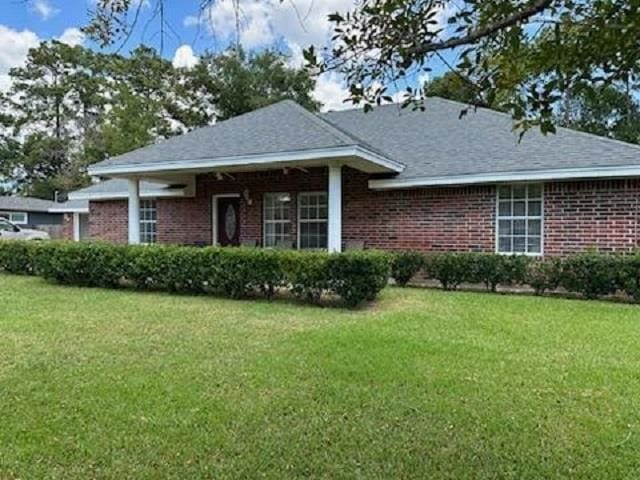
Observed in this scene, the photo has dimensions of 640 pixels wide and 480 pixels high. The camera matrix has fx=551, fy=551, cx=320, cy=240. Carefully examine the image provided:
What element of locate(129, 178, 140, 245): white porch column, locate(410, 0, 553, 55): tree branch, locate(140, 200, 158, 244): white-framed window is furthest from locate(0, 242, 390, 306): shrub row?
locate(410, 0, 553, 55): tree branch

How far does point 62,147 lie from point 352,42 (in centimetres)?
5012

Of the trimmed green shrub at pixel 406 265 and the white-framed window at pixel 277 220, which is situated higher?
the white-framed window at pixel 277 220

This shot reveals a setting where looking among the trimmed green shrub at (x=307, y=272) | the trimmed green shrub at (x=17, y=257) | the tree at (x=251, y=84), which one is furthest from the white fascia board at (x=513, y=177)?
the tree at (x=251, y=84)

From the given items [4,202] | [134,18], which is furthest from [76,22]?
[4,202]

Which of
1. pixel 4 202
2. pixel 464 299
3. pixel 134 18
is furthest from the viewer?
pixel 4 202

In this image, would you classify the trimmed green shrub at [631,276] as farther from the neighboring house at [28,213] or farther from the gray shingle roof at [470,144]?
the neighboring house at [28,213]

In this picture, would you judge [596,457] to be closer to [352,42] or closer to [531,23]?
[531,23]

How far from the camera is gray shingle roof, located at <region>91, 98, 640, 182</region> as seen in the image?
41.8ft

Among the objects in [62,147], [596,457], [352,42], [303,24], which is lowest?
[596,457]

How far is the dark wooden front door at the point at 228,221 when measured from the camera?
57.2ft

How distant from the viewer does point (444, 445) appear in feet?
13.1

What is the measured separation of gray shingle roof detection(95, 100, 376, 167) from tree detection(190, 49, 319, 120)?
769 inches

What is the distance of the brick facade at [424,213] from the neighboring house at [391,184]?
0.03 m

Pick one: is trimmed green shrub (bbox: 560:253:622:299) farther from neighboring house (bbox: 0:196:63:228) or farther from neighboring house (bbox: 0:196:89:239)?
neighboring house (bbox: 0:196:63:228)
